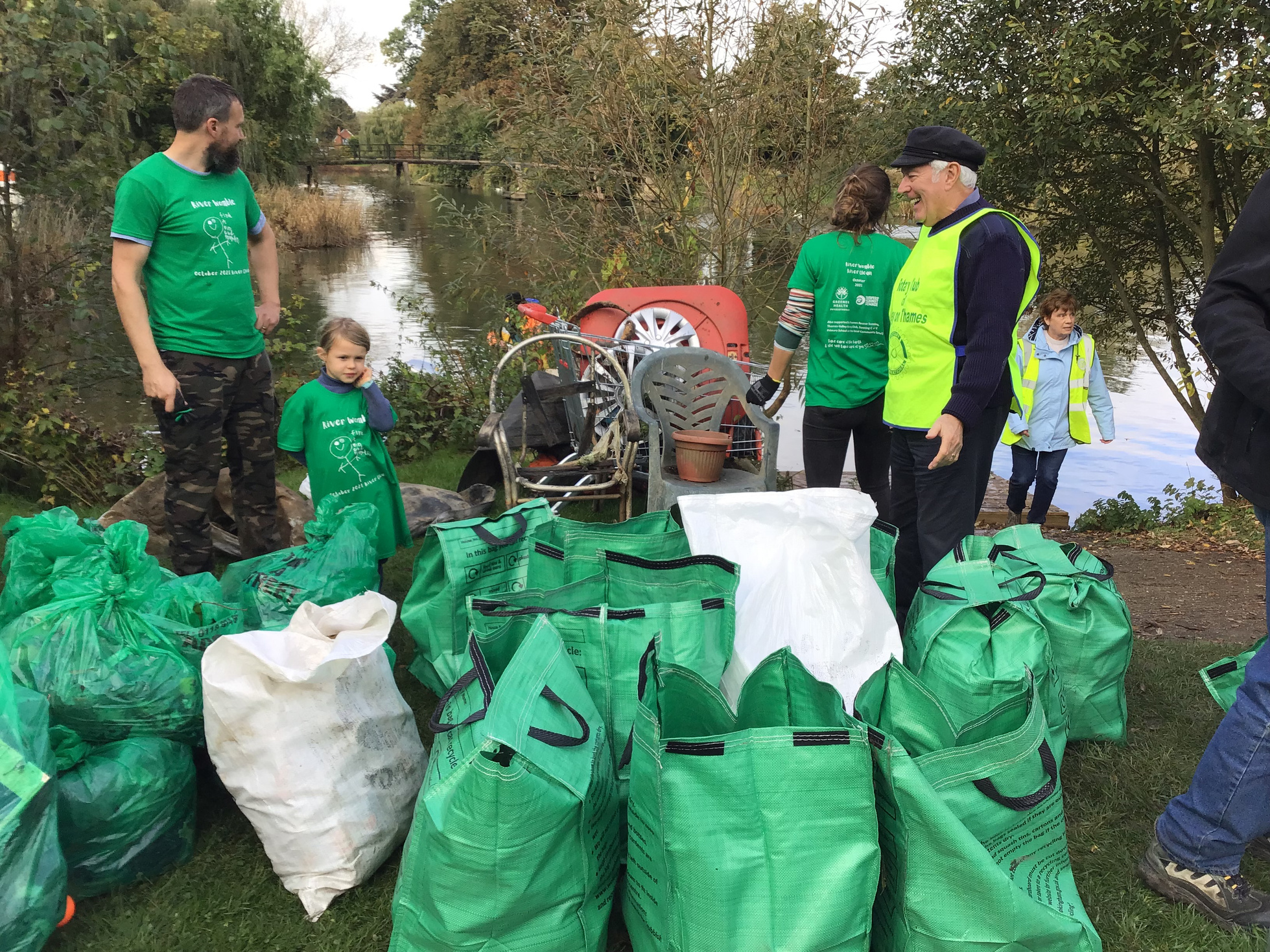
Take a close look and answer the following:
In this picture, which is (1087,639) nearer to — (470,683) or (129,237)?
(470,683)

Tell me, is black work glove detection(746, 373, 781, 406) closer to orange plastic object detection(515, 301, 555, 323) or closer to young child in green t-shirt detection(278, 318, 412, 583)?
orange plastic object detection(515, 301, 555, 323)

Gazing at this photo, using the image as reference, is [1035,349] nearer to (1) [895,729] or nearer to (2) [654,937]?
(1) [895,729]

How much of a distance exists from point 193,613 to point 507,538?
0.85m

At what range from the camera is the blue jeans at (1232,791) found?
1989 millimetres

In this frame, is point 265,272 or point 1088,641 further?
point 265,272

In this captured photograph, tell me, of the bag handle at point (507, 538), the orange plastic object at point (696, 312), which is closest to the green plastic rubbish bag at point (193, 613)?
the bag handle at point (507, 538)

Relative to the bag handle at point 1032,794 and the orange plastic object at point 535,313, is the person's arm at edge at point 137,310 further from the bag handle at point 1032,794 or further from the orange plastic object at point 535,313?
the bag handle at point 1032,794

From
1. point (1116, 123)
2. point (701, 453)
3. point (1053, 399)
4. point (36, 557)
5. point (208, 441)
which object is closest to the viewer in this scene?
point (36, 557)

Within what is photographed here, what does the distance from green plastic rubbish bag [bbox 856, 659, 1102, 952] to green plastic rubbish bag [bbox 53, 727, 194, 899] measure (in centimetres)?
158

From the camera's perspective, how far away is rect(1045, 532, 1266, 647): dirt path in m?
4.17

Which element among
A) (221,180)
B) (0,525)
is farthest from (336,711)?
(0,525)

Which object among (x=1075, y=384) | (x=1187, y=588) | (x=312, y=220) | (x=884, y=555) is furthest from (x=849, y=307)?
(x=312, y=220)

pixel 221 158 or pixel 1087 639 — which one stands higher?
pixel 221 158

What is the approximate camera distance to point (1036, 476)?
223 inches
